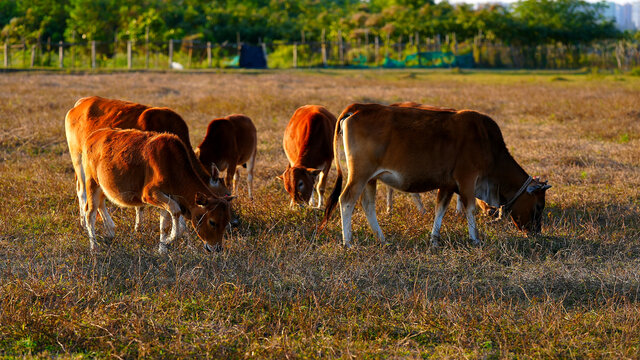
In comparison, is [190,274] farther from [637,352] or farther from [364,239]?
[637,352]

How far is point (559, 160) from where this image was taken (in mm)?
11203

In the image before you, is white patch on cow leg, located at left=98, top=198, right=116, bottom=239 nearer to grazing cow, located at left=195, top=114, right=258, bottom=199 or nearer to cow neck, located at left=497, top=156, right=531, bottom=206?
grazing cow, located at left=195, top=114, right=258, bottom=199

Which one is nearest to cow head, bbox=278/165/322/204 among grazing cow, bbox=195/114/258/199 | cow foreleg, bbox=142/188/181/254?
grazing cow, bbox=195/114/258/199

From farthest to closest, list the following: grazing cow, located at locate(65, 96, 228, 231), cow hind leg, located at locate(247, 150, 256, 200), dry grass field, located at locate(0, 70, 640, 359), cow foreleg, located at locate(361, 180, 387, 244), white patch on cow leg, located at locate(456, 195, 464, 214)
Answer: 1. cow hind leg, located at locate(247, 150, 256, 200)
2. white patch on cow leg, located at locate(456, 195, 464, 214)
3. grazing cow, located at locate(65, 96, 228, 231)
4. cow foreleg, located at locate(361, 180, 387, 244)
5. dry grass field, located at locate(0, 70, 640, 359)

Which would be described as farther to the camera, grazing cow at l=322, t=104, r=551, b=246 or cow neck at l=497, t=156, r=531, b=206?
cow neck at l=497, t=156, r=531, b=206

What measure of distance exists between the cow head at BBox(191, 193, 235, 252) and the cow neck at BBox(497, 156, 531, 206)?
290 centimetres

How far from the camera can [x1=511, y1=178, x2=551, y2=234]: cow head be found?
7219 mm

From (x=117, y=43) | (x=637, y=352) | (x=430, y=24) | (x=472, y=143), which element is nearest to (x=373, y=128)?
(x=472, y=143)

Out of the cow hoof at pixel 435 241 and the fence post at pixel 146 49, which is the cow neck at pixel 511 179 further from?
the fence post at pixel 146 49

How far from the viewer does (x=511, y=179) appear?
23.7 feet

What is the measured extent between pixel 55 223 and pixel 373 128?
355cm

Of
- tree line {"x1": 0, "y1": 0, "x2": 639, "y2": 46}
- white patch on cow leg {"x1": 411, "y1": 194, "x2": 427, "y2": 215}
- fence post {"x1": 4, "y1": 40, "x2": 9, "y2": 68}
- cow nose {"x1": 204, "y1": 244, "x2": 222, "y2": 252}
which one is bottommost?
cow nose {"x1": 204, "y1": 244, "x2": 222, "y2": 252}

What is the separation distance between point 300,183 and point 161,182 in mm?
2305

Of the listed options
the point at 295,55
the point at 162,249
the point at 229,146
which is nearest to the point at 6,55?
the point at 295,55
